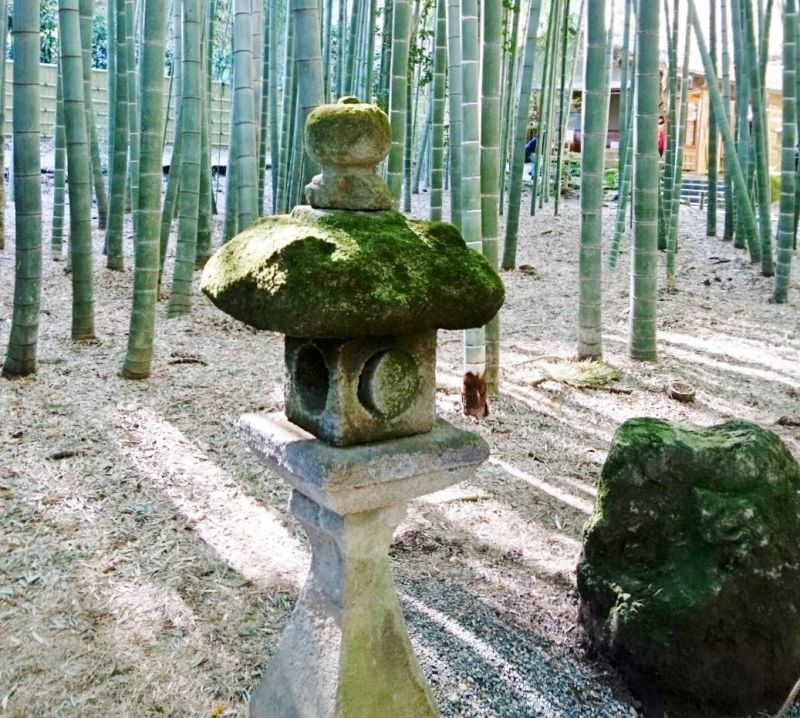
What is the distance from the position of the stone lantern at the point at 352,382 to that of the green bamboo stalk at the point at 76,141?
8.94ft

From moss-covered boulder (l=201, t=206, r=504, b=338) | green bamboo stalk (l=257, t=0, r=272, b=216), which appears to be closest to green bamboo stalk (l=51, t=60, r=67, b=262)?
green bamboo stalk (l=257, t=0, r=272, b=216)

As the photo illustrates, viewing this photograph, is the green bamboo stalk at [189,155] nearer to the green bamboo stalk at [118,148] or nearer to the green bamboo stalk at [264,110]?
the green bamboo stalk at [118,148]

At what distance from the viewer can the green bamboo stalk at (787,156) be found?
5891mm

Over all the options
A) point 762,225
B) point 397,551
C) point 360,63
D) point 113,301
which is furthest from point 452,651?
point 360,63

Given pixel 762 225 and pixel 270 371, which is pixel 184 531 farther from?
pixel 762 225

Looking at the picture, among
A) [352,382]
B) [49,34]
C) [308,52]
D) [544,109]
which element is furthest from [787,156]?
[49,34]

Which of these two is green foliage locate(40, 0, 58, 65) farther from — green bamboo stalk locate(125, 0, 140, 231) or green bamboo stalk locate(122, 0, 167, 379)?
green bamboo stalk locate(122, 0, 167, 379)

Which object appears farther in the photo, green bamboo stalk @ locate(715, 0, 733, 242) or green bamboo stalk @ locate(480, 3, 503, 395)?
green bamboo stalk @ locate(715, 0, 733, 242)

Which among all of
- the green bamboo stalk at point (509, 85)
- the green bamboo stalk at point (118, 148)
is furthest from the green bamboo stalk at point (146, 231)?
the green bamboo stalk at point (509, 85)

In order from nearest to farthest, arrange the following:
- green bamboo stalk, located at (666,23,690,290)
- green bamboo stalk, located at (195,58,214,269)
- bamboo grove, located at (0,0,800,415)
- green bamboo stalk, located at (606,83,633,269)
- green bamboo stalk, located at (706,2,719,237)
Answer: bamboo grove, located at (0,0,800,415) < green bamboo stalk, located at (195,58,214,269) < green bamboo stalk, located at (666,23,690,290) < green bamboo stalk, located at (706,2,719,237) < green bamboo stalk, located at (606,83,633,269)

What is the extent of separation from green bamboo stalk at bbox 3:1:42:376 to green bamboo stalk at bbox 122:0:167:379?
17.5 inches

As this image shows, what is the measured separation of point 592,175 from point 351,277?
3.29 meters

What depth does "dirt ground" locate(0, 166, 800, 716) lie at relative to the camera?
217cm

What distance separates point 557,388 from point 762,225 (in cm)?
370
